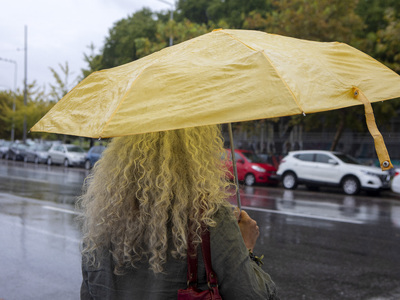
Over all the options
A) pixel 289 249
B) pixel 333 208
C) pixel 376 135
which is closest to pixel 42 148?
pixel 333 208

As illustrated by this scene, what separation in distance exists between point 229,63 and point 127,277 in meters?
0.97

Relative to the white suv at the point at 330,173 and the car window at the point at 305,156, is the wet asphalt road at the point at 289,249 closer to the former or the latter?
the white suv at the point at 330,173

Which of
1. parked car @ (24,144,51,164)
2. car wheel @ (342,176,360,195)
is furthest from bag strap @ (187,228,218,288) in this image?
parked car @ (24,144,51,164)

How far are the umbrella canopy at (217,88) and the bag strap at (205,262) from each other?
0.44 meters

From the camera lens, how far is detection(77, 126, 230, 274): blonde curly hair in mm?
1692

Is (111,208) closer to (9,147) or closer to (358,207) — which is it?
(358,207)

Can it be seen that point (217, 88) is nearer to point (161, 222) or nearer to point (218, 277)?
point (161, 222)

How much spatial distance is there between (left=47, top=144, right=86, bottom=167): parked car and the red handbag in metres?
26.5

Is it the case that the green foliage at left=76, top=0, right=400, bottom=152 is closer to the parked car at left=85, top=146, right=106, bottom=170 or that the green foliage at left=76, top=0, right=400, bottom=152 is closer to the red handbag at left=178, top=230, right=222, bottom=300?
the parked car at left=85, top=146, right=106, bottom=170

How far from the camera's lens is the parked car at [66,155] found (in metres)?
27.4

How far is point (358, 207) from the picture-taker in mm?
11773

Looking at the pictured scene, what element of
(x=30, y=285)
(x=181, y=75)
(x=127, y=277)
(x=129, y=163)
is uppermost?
(x=181, y=75)

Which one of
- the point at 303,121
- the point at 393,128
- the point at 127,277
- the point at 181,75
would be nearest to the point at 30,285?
the point at 127,277

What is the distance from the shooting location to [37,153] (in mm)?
31406
